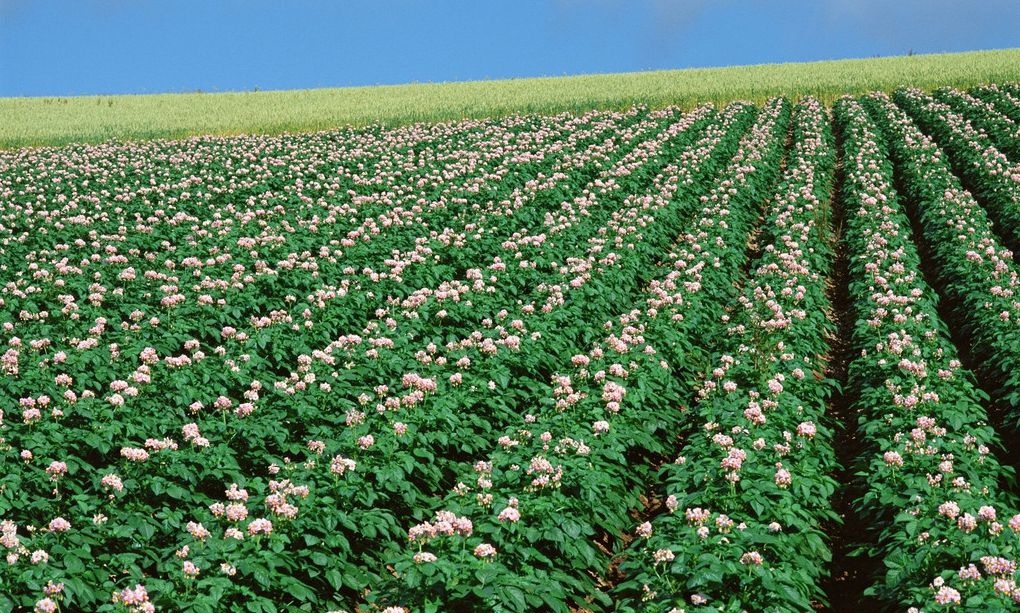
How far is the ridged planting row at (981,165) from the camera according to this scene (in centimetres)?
1750

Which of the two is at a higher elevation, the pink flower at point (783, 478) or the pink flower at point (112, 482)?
the pink flower at point (112, 482)

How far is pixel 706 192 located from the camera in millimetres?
21719

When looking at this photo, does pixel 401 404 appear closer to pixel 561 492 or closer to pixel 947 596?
pixel 561 492

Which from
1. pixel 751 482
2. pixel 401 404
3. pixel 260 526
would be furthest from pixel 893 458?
pixel 260 526

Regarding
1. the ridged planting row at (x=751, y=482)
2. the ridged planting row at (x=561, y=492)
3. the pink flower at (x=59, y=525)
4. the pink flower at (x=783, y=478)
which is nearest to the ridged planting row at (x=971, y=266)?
the ridged planting row at (x=751, y=482)

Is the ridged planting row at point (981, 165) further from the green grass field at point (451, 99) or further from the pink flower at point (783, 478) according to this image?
the green grass field at point (451, 99)

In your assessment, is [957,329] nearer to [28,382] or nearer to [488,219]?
[488,219]

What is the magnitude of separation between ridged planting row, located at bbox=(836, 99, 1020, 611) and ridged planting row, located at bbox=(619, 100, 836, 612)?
495mm

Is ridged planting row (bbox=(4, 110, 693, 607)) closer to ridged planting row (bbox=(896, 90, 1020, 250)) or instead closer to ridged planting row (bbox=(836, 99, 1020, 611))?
ridged planting row (bbox=(836, 99, 1020, 611))

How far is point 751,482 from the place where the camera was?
288 inches

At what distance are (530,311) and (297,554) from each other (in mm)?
5599

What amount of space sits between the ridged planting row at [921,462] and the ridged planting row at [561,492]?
2.03m

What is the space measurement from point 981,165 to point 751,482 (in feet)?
57.2

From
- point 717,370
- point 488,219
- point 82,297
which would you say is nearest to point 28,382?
point 82,297
